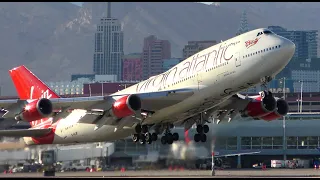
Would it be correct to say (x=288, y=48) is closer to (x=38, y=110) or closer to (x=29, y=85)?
(x=38, y=110)

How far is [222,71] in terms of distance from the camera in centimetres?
5350

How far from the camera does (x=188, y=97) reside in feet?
182

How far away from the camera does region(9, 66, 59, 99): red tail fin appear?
6775 centimetres

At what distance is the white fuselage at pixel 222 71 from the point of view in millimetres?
52375

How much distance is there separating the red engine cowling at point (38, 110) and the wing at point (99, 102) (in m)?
0.71

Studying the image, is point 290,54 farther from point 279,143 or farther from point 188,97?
point 279,143

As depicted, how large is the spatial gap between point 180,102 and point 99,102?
6055mm

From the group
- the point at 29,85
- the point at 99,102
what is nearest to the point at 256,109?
the point at 99,102

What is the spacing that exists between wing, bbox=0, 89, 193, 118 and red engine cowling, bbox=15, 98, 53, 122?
71 cm

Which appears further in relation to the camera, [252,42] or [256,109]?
[256,109]

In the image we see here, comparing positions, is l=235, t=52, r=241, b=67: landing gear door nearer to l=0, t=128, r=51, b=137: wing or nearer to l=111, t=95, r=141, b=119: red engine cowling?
l=111, t=95, r=141, b=119: red engine cowling

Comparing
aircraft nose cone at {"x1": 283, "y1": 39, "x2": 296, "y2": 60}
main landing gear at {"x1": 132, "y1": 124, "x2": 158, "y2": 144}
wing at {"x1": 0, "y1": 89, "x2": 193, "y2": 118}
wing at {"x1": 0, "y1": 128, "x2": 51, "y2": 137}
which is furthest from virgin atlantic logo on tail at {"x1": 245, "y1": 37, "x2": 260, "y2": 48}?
wing at {"x1": 0, "y1": 128, "x2": 51, "y2": 137}

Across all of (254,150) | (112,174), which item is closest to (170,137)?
(112,174)

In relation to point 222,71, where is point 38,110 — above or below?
below
